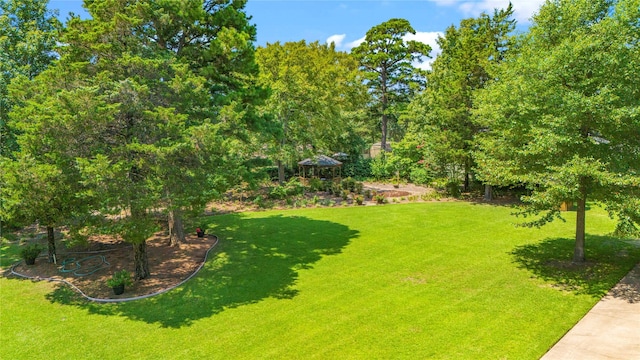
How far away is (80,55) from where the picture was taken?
10.8 m

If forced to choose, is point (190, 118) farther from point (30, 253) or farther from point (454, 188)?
point (454, 188)

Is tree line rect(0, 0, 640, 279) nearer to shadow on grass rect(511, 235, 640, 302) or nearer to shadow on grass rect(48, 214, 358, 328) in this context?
shadow on grass rect(511, 235, 640, 302)

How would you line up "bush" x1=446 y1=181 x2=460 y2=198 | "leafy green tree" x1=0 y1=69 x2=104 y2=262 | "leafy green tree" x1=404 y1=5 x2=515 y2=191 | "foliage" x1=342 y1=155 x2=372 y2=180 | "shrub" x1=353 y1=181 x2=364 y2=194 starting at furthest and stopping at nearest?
"foliage" x1=342 y1=155 x2=372 y2=180 → "shrub" x1=353 y1=181 x2=364 y2=194 → "bush" x1=446 y1=181 x2=460 y2=198 → "leafy green tree" x1=404 y1=5 x2=515 y2=191 → "leafy green tree" x1=0 y1=69 x2=104 y2=262

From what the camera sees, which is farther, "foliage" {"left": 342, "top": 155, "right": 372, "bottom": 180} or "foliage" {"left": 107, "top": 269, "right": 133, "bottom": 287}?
"foliage" {"left": 342, "top": 155, "right": 372, "bottom": 180}

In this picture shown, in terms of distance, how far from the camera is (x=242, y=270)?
38.6 ft

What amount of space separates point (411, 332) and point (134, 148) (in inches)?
309

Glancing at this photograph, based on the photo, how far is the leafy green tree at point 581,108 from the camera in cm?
896

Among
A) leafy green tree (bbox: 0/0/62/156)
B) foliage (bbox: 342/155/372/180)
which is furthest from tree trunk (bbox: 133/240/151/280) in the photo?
foliage (bbox: 342/155/372/180)

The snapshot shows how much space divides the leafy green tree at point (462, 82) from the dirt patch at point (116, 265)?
14335 millimetres

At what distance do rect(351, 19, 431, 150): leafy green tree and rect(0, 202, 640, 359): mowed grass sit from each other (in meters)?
23.4

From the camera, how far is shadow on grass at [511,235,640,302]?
9891 mm

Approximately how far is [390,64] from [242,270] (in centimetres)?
2995

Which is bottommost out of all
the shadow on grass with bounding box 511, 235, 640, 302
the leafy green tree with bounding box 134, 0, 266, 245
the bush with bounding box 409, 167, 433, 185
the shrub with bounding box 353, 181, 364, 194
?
the shadow on grass with bounding box 511, 235, 640, 302

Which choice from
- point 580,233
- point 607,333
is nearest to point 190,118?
point 607,333
